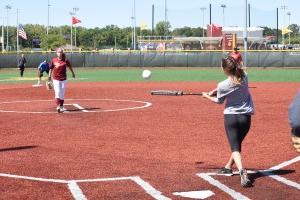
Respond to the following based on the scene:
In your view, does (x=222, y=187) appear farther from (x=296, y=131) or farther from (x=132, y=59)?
(x=132, y=59)

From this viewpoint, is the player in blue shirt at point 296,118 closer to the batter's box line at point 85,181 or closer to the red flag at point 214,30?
the batter's box line at point 85,181

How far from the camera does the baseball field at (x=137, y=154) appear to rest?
744 centimetres

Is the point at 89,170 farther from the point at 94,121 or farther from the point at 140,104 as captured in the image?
the point at 140,104

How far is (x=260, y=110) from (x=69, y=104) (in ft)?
22.4

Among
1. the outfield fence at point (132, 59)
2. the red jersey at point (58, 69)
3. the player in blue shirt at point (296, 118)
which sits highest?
the outfield fence at point (132, 59)

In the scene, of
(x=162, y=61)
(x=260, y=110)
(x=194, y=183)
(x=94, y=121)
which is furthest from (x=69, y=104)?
(x=162, y=61)

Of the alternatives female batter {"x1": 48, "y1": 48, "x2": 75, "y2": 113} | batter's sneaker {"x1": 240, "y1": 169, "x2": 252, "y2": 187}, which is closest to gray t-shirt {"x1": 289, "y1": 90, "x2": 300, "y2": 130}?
batter's sneaker {"x1": 240, "y1": 169, "x2": 252, "y2": 187}

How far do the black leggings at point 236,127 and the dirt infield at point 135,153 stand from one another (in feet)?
1.76

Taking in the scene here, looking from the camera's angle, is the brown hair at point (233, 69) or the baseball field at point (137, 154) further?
the brown hair at point (233, 69)

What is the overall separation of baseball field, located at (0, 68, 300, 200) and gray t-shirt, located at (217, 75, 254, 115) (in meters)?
1.01

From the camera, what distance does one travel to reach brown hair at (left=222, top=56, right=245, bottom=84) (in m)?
7.86

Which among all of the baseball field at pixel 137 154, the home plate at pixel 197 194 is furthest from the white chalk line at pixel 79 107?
the home plate at pixel 197 194

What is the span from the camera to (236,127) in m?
8.05

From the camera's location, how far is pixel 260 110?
698 inches
